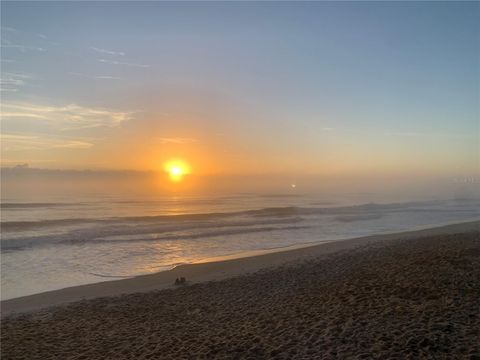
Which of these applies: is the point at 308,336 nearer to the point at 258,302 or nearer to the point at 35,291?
the point at 258,302

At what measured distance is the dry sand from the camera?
6.79m

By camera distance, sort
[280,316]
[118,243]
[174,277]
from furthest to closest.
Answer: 1. [118,243]
2. [174,277]
3. [280,316]

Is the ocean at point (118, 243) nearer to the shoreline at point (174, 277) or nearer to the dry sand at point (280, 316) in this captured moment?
the shoreline at point (174, 277)

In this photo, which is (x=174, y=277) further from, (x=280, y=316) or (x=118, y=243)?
(x=118, y=243)

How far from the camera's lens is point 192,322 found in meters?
9.41

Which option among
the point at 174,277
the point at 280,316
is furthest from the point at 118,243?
the point at 280,316

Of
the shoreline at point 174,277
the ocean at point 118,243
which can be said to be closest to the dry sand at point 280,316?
the shoreline at point 174,277

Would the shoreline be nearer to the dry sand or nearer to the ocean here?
the dry sand

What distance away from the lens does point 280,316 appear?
29.4 feet

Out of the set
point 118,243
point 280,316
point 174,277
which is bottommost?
point 174,277

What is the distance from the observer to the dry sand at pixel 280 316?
6785 mm

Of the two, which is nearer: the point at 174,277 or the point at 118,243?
the point at 174,277

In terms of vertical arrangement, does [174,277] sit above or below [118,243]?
below

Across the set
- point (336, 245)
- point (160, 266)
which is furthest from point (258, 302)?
point (336, 245)
